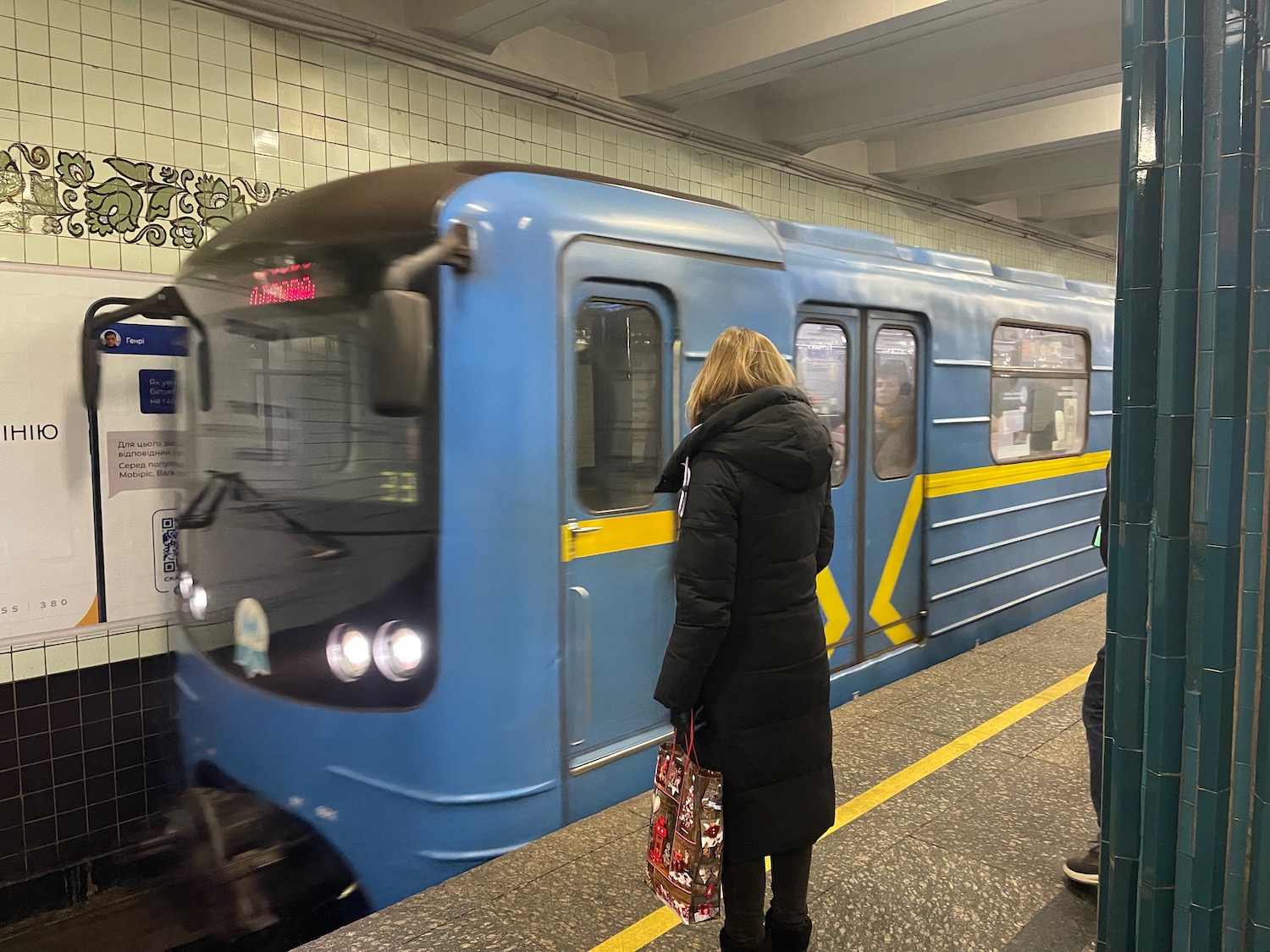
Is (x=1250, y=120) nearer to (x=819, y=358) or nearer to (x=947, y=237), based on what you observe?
(x=819, y=358)

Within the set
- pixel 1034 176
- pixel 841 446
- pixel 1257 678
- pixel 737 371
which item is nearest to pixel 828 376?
pixel 841 446

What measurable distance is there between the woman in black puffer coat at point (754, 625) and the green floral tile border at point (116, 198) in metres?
3.01

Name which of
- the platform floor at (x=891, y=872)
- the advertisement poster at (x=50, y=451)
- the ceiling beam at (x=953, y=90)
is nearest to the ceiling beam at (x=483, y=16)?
the advertisement poster at (x=50, y=451)

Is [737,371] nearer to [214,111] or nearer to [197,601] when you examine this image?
[197,601]

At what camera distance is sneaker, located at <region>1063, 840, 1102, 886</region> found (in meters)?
2.87

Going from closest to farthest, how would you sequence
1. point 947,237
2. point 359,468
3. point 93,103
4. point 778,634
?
point 778,634, point 359,468, point 93,103, point 947,237

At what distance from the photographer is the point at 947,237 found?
32.1ft

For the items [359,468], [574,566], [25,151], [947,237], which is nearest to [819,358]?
[574,566]

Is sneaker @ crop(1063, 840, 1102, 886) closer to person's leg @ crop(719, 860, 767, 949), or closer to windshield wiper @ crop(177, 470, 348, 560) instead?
person's leg @ crop(719, 860, 767, 949)

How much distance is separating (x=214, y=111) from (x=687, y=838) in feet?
12.9

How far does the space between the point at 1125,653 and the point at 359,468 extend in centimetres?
225

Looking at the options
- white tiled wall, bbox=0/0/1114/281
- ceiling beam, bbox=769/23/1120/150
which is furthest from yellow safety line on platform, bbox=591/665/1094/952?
ceiling beam, bbox=769/23/1120/150

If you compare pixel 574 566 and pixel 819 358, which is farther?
pixel 819 358

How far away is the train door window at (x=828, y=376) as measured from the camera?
14.2ft
